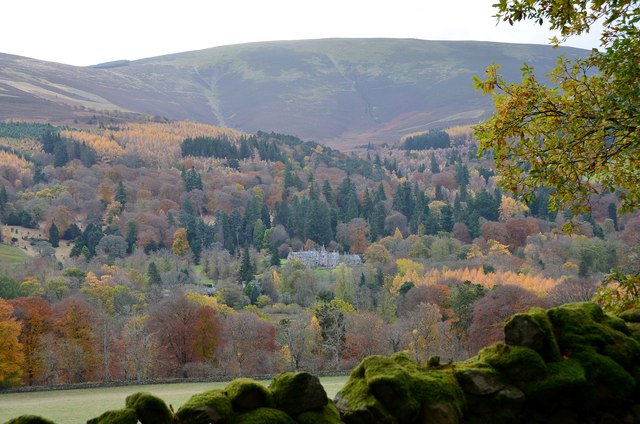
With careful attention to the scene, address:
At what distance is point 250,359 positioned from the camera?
6256 centimetres

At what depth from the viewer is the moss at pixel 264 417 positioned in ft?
26.3

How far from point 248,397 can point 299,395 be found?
0.64 metres

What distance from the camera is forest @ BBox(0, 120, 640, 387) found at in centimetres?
6106

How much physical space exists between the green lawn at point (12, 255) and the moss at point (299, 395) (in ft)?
441

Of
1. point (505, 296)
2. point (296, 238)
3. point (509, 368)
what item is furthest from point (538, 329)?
point (296, 238)

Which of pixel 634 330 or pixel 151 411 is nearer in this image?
pixel 151 411

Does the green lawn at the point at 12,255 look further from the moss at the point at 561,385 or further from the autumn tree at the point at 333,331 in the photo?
the moss at the point at 561,385

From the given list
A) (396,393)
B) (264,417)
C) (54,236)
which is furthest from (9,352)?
(54,236)

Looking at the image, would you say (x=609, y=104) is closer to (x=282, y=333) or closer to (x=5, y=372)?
(x=5, y=372)

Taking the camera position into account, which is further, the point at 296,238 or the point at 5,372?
the point at 296,238

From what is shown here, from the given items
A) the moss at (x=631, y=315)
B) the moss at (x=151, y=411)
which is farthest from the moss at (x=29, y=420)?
the moss at (x=631, y=315)

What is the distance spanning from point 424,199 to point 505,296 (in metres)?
127

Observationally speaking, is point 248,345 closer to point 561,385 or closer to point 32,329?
point 32,329

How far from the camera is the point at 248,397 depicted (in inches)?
324
